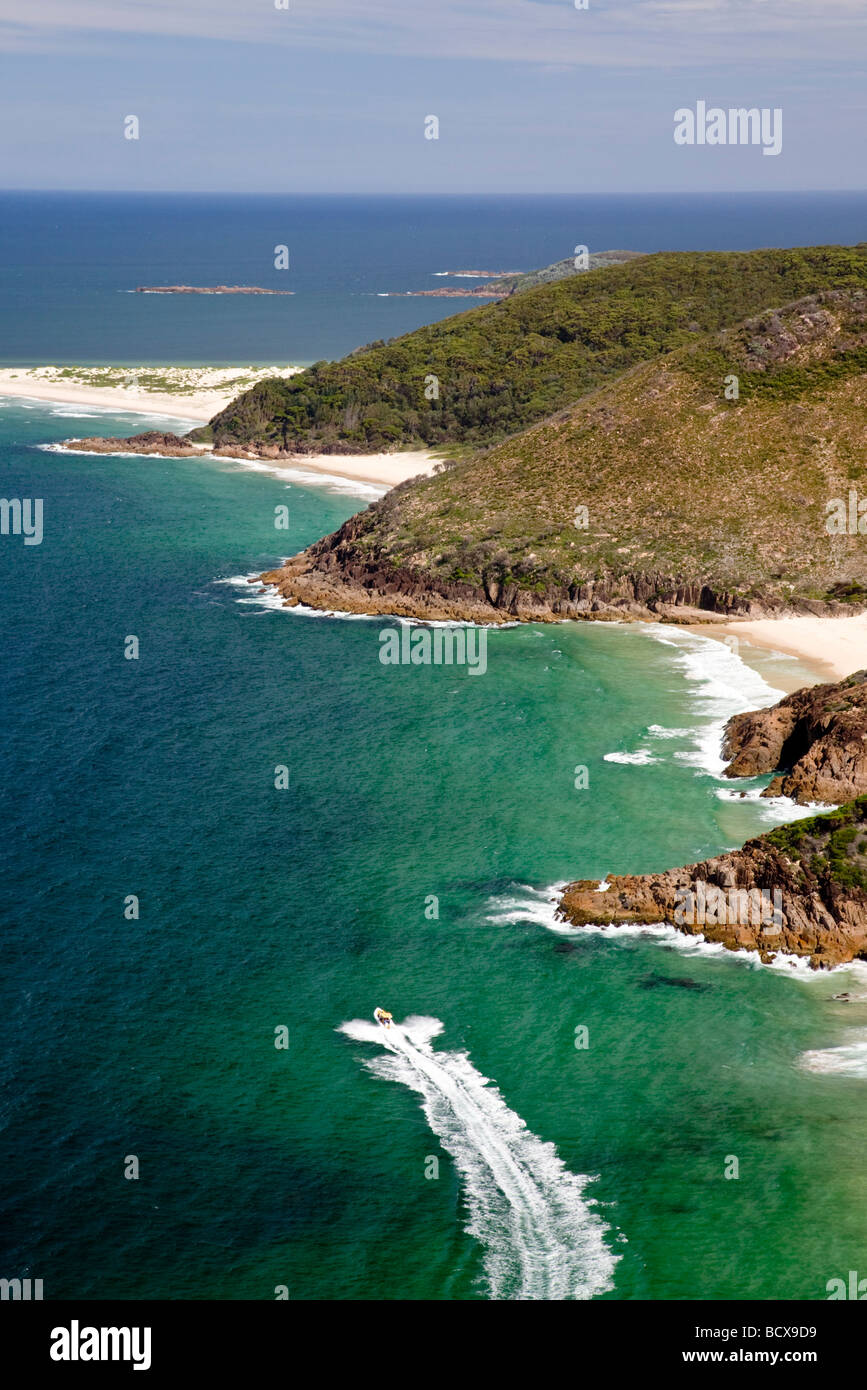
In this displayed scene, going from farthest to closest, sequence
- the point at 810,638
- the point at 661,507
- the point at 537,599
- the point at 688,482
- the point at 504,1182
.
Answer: the point at 688,482
the point at 661,507
the point at 537,599
the point at 810,638
the point at 504,1182

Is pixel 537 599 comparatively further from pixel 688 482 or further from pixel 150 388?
pixel 150 388

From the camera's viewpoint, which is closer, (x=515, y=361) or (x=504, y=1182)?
(x=504, y=1182)

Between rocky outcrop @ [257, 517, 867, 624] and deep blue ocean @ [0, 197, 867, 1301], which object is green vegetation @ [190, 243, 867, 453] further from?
deep blue ocean @ [0, 197, 867, 1301]

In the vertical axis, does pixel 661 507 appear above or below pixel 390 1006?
above

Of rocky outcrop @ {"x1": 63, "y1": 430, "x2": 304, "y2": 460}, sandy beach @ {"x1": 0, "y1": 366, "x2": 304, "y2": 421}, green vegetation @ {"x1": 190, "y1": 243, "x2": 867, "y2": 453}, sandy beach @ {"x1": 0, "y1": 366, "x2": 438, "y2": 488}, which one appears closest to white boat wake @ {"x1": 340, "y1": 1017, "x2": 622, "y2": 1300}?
green vegetation @ {"x1": 190, "y1": 243, "x2": 867, "y2": 453}

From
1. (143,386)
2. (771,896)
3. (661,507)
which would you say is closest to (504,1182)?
(771,896)

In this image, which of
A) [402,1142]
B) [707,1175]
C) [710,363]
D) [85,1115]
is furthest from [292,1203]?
[710,363]

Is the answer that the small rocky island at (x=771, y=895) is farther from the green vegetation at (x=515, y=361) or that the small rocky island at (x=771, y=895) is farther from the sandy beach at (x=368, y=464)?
the green vegetation at (x=515, y=361)
